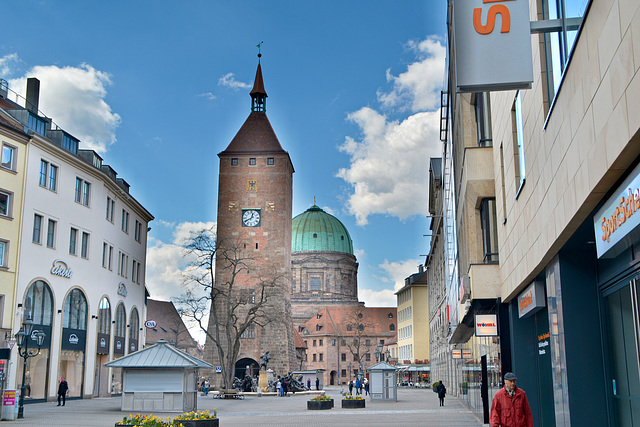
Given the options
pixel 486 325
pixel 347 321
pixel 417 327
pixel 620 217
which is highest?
pixel 347 321

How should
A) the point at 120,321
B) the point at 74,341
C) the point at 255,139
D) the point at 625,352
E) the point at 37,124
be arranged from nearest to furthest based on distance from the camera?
1. the point at 625,352
2. the point at 74,341
3. the point at 37,124
4. the point at 120,321
5. the point at 255,139

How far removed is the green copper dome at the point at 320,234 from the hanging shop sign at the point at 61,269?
93.8 meters

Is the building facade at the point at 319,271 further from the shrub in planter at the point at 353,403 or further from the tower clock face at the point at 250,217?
the shrub in planter at the point at 353,403

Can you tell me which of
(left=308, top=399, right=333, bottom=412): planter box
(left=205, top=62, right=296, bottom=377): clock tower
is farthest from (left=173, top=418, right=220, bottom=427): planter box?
(left=205, top=62, right=296, bottom=377): clock tower

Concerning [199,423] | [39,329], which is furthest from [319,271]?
[199,423]

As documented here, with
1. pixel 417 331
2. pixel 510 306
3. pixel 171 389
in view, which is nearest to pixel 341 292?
pixel 417 331

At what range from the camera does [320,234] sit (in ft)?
455

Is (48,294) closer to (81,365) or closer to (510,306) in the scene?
(81,365)

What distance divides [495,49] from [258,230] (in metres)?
71.7

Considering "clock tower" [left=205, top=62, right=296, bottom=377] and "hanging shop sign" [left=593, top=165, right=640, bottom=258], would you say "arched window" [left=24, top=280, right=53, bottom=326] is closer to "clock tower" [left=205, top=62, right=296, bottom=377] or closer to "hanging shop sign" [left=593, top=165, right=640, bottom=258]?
"hanging shop sign" [left=593, top=165, right=640, bottom=258]

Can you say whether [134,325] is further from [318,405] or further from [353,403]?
[318,405]

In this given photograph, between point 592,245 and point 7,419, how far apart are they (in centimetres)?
2195

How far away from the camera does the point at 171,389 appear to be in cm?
2947

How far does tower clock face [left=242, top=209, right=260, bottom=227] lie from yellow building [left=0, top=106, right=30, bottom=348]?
43.0m
